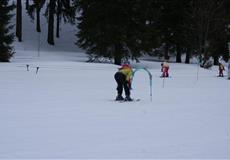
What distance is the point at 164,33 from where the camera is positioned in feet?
178

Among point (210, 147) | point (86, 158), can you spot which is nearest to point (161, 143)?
point (210, 147)

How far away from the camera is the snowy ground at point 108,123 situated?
9.55m

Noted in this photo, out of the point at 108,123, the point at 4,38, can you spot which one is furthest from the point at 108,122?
the point at 4,38

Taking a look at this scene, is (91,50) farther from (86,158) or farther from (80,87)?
(86,158)

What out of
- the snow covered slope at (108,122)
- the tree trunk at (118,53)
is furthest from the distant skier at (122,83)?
the tree trunk at (118,53)

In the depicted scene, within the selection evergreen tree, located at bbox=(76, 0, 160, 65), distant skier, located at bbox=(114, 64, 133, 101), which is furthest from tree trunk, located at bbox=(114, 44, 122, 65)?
distant skier, located at bbox=(114, 64, 133, 101)

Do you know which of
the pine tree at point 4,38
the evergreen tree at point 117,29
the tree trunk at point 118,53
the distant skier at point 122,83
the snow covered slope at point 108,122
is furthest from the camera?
the tree trunk at point 118,53

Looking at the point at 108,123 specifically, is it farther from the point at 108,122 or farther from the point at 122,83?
the point at 122,83

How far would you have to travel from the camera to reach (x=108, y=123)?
12.9 meters

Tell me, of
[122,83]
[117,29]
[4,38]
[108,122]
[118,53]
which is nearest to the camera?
[108,122]

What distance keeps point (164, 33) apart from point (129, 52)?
10.9m

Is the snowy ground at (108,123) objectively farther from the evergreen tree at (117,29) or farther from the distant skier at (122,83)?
the evergreen tree at (117,29)

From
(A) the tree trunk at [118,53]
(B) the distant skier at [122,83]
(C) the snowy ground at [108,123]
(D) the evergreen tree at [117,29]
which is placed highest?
(D) the evergreen tree at [117,29]

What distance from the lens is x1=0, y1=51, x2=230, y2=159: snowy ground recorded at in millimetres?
9547
